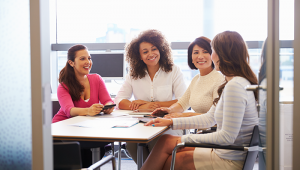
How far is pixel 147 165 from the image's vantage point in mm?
1564

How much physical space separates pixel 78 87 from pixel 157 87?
2.36 feet

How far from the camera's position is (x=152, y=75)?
2523 mm

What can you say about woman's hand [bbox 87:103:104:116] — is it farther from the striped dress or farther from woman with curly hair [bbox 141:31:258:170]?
the striped dress

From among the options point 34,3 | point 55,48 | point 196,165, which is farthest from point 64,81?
point 55,48

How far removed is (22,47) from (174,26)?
9.91 ft

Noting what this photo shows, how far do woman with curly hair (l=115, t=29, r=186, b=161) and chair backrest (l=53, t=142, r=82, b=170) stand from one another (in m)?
1.23

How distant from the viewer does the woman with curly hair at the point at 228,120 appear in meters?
1.28

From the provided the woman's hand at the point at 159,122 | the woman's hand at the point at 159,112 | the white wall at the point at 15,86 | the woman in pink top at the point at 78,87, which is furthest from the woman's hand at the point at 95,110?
the white wall at the point at 15,86

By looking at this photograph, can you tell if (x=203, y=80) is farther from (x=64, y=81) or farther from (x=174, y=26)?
(x=174, y=26)

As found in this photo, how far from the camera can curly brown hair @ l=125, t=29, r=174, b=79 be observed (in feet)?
8.16

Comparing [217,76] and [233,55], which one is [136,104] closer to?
[217,76]

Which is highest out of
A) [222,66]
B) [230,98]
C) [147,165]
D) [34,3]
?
[34,3]

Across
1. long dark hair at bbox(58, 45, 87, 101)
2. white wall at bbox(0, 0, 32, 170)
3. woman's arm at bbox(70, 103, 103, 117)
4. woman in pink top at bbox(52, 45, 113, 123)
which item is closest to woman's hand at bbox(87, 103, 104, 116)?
woman's arm at bbox(70, 103, 103, 117)

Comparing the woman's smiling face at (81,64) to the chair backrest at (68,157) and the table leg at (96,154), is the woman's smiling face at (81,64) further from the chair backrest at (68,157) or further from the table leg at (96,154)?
the chair backrest at (68,157)
